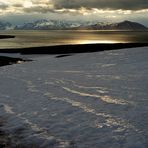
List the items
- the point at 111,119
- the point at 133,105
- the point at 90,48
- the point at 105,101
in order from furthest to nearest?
the point at 90,48 < the point at 105,101 < the point at 133,105 < the point at 111,119

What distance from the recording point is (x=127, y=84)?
2056 cm

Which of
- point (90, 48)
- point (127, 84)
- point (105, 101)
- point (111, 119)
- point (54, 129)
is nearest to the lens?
point (54, 129)

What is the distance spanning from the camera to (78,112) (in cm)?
1421

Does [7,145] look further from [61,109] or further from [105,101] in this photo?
[105,101]

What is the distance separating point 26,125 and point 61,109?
2562mm

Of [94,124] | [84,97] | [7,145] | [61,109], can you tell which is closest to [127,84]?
[84,97]

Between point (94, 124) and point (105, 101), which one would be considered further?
point (105, 101)

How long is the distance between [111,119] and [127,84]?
804 centimetres

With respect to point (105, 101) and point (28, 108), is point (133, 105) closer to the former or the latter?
point (105, 101)

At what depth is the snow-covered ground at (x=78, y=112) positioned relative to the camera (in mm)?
10898

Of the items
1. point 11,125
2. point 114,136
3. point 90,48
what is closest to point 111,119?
point 114,136

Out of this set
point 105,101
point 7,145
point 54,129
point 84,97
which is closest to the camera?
point 7,145

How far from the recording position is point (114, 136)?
10.9 meters

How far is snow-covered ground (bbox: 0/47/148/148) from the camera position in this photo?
1090 centimetres
